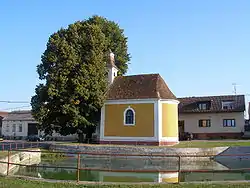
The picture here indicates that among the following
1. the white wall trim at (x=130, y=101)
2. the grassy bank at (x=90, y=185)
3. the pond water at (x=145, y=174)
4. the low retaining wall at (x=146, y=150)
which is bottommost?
the pond water at (x=145, y=174)

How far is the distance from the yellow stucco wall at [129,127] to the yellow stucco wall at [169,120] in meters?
1.24

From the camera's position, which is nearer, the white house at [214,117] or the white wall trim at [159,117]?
the white wall trim at [159,117]

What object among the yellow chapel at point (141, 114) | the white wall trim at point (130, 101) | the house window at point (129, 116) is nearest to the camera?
the yellow chapel at point (141, 114)

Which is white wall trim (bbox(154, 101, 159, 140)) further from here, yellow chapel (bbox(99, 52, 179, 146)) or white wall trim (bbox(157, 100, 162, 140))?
white wall trim (bbox(157, 100, 162, 140))

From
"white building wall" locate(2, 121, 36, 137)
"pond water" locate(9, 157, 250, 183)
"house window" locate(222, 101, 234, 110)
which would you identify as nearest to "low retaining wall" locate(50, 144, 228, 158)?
"pond water" locate(9, 157, 250, 183)

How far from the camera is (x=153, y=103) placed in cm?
3203

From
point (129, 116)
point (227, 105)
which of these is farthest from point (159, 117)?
point (227, 105)

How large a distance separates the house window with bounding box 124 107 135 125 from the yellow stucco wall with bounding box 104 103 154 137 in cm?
33

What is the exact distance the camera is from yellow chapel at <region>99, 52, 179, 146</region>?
104 feet

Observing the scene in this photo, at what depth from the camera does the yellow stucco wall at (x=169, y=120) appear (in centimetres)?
3206

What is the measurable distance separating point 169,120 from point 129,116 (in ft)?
13.5

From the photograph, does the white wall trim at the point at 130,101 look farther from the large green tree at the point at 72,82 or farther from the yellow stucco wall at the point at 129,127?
the large green tree at the point at 72,82

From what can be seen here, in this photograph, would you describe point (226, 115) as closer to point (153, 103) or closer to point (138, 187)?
point (153, 103)

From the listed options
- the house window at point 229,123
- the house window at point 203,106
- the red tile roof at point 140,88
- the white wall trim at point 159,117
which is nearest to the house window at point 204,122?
the house window at point 203,106
